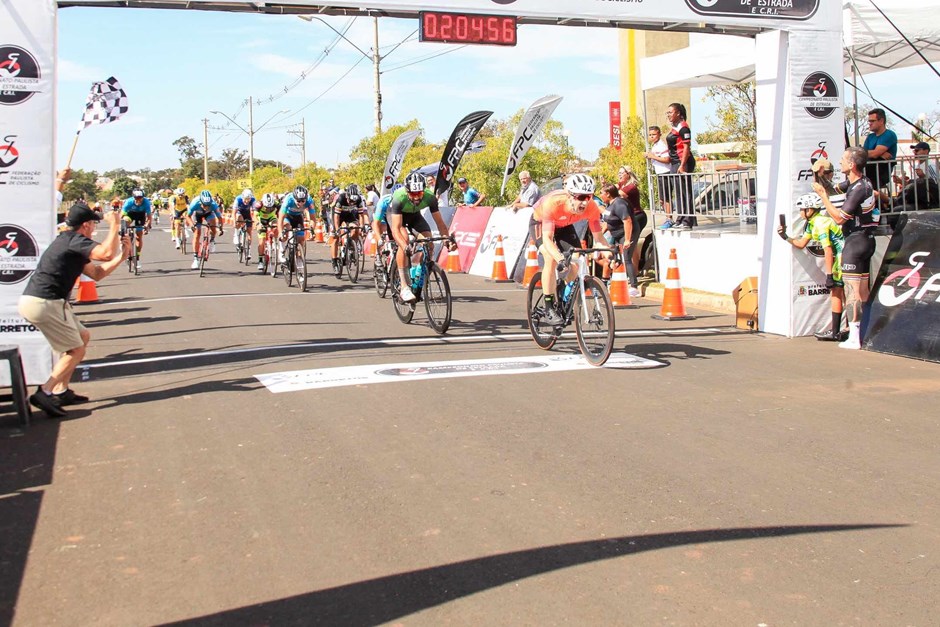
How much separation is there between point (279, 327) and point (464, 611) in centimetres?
947

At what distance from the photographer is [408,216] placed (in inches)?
516

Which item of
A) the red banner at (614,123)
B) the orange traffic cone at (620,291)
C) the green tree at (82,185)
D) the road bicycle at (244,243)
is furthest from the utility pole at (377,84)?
the green tree at (82,185)

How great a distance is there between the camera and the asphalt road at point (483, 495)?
422 cm

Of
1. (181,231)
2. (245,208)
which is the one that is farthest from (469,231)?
(181,231)

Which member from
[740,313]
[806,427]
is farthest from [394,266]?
[806,427]

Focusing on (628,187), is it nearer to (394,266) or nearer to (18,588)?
(394,266)

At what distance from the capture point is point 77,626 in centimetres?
402

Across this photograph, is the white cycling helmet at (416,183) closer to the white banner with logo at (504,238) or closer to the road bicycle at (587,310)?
the road bicycle at (587,310)

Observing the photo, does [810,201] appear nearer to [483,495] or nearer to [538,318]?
[538,318]

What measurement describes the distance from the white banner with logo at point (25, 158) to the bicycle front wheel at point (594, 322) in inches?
202

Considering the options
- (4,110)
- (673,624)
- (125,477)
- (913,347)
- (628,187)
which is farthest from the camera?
(628,187)

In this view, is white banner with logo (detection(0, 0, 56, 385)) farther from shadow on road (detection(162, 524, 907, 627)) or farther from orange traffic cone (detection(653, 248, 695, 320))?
orange traffic cone (detection(653, 248, 695, 320))

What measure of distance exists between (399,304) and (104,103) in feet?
15.1

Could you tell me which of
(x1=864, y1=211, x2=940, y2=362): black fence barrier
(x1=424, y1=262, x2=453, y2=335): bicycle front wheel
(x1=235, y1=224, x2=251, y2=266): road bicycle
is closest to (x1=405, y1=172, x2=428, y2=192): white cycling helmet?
(x1=424, y1=262, x2=453, y2=335): bicycle front wheel
